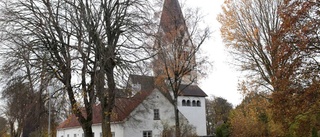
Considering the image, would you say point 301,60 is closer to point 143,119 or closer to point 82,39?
point 82,39

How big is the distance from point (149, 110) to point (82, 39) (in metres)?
20.3

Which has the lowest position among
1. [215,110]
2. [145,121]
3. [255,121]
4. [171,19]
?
[145,121]

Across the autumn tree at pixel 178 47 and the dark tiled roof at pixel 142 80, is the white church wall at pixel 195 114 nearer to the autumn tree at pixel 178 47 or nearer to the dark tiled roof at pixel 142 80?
the autumn tree at pixel 178 47

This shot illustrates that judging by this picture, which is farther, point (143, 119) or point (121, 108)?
point (143, 119)

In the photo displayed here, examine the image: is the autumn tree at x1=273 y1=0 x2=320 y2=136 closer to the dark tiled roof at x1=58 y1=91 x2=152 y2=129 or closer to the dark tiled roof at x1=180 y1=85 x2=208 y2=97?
the dark tiled roof at x1=58 y1=91 x2=152 y2=129

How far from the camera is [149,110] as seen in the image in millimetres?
37062

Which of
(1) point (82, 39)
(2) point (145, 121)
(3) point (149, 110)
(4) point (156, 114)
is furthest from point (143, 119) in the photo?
(1) point (82, 39)

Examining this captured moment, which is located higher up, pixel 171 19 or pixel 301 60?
pixel 171 19

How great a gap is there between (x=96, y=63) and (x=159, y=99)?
74.0ft

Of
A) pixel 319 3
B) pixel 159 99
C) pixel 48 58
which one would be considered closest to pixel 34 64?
pixel 48 58

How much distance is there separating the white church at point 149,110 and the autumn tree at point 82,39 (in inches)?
61.1

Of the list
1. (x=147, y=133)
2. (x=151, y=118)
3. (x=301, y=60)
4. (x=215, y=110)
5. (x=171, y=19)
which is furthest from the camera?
(x=215, y=110)

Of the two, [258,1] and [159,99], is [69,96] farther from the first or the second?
[159,99]

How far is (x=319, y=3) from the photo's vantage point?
531 inches
